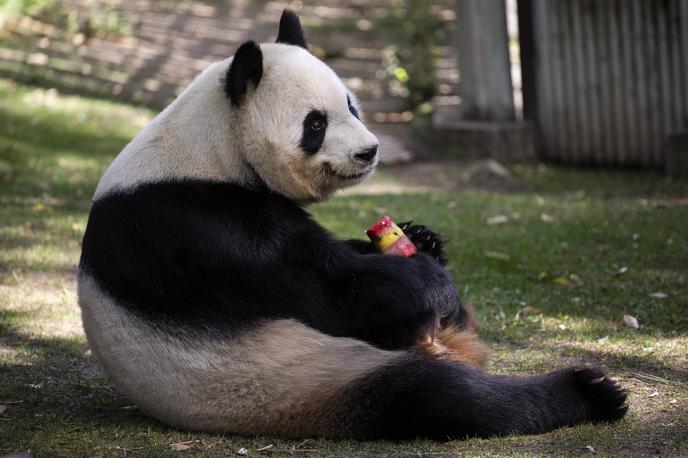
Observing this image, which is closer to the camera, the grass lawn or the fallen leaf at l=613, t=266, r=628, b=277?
the grass lawn

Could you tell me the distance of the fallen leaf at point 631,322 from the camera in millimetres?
6586

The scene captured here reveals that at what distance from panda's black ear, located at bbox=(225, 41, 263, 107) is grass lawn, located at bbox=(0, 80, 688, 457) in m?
1.73

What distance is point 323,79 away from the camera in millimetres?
4934

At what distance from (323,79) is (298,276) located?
1.07 meters

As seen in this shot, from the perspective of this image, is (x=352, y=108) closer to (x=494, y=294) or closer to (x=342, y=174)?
(x=342, y=174)

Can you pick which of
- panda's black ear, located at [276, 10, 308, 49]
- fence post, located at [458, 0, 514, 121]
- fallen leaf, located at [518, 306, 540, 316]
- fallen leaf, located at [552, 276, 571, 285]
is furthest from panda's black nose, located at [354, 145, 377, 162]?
fence post, located at [458, 0, 514, 121]

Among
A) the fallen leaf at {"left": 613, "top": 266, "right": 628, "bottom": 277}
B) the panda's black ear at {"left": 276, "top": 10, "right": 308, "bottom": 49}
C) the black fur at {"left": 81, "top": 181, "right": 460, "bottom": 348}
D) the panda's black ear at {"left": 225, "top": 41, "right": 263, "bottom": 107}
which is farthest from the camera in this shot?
the fallen leaf at {"left": 613, "top": 266, "right": 628, "bottom": 277}

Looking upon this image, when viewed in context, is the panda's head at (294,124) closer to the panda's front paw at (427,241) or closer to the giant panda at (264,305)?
the giant panda at (264,305)

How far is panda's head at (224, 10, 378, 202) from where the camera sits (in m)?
4.78

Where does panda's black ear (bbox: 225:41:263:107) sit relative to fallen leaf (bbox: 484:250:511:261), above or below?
above

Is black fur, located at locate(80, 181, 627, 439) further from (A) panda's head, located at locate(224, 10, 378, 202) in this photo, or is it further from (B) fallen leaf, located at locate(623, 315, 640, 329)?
(B) fallen leaf, located at locate(623, 315, 640, 329)

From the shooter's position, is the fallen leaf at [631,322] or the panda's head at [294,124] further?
the fallen leaf at [631,322]

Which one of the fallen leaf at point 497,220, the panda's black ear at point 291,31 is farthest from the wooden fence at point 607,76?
the panda's black ear at point 291,31

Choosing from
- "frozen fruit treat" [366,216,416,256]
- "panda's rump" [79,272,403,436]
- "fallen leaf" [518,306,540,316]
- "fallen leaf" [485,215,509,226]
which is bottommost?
"fallen leaf" [518,306,540,316]
